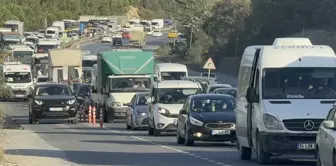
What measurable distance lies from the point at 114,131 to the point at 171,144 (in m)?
9.10

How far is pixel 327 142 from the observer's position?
56.5ft

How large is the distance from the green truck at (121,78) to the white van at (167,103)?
921cm

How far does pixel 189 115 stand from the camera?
29.2 metres

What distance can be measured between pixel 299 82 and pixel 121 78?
25.1 m

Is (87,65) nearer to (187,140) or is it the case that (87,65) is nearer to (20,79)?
(20,79)

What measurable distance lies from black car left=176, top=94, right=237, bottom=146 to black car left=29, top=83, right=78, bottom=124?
1475 cm

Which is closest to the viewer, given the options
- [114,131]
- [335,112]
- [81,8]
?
[335,112]

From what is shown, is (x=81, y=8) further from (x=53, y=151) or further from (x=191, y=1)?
(x=53, y=151)

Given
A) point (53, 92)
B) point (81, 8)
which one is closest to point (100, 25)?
point (81, 8)

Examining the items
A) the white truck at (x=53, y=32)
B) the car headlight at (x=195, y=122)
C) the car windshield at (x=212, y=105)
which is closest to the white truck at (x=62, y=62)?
Answer: the car windshield at (x=212, y=105)

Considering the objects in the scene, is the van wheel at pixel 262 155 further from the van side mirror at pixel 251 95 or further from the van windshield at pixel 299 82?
the van windshield at pixel 299 82

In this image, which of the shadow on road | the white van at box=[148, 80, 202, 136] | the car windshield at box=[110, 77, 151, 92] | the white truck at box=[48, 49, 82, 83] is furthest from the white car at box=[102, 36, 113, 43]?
the shadow on road

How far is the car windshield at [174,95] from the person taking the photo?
117 ft

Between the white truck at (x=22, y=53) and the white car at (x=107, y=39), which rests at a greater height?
the white truck at (x=22, y=53)
